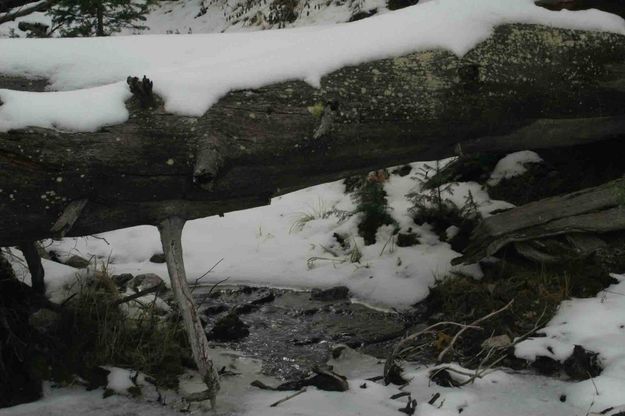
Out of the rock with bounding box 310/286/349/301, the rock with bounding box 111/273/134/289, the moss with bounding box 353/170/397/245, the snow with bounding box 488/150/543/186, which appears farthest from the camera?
the moss with bounding box 353/170/397/245

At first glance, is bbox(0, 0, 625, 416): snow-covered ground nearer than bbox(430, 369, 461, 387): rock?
Yes

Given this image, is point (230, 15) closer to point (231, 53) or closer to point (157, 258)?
point (157, 258)

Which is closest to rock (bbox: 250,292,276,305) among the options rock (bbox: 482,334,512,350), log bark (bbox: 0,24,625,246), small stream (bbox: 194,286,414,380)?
small stream (bbox: 194,286,414,380)

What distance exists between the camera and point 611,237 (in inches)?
193

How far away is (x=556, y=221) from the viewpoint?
4.93m

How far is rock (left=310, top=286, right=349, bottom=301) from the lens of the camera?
18.8 ft

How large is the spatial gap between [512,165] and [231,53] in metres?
3.08

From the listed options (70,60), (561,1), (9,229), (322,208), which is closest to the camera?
(9,229)

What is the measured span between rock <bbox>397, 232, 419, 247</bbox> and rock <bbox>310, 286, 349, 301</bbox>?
731 millimetres

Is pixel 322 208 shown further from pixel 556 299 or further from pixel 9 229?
pixel 9 229

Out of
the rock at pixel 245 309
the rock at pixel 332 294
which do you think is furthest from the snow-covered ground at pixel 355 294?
the rock at pixel 245 309

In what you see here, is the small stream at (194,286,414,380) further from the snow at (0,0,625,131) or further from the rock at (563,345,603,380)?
the snow at (0,0,625,131)

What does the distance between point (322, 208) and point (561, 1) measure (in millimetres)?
3218

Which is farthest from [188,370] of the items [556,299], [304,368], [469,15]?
[469,15]
